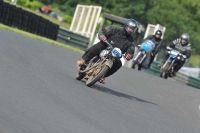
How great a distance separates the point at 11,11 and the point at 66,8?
4101 cm

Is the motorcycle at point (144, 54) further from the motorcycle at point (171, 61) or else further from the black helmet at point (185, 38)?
the black helmet at point (185, 38)

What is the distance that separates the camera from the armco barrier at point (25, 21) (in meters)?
27.2

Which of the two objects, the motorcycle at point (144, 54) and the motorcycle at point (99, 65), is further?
the motorcycle at point (144, 54)

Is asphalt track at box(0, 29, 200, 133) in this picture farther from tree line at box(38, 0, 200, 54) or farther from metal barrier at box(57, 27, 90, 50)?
tree line at box(38, 0, 200, 54)

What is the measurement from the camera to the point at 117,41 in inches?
610

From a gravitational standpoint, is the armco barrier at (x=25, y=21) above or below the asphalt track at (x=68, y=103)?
below

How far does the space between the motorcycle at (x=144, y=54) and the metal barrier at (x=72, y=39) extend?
4157 mm

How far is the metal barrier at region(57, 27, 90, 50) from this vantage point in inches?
1324

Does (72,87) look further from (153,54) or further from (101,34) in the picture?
(153,54)

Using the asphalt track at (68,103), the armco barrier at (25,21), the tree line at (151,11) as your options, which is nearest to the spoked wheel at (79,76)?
the asphalt track at (68,103)

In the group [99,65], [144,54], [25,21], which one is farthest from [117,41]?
[144,54]

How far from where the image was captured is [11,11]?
27234 mm

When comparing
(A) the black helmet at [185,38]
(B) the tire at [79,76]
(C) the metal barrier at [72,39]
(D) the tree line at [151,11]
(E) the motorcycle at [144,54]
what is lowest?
(D) the tree line at [151,11]

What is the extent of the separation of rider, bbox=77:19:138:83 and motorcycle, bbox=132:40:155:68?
45.8ft
